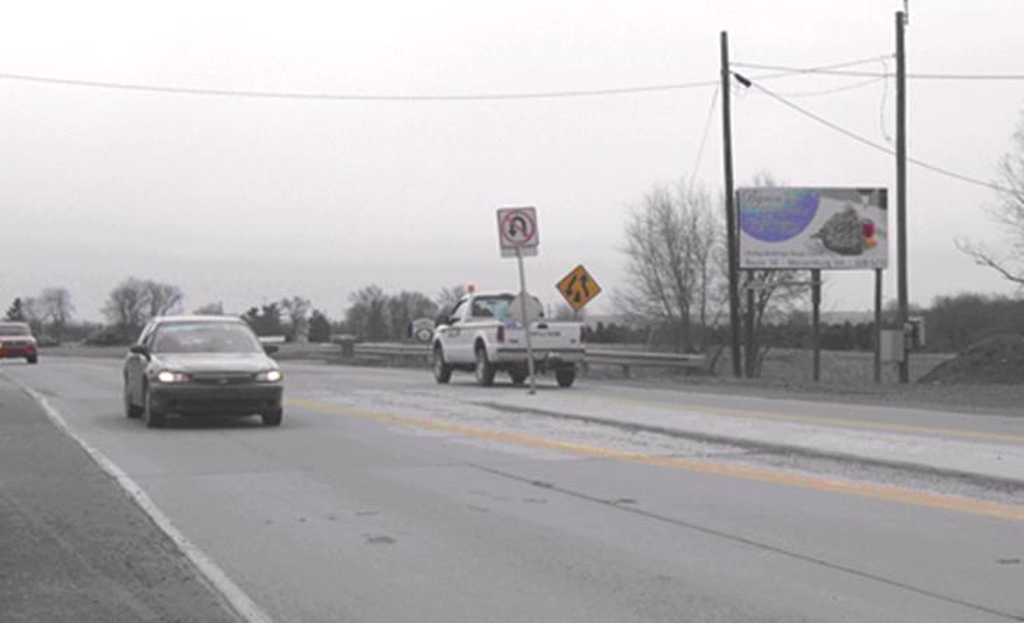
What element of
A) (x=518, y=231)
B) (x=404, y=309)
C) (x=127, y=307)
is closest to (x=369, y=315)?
(x=404, y=309)

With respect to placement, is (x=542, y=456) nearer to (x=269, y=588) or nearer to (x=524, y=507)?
(x=524, y=507)

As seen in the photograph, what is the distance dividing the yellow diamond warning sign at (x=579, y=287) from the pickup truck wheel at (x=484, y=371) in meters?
3.55

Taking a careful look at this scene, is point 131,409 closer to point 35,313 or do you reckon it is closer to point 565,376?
point 565,376

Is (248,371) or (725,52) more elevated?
(725,52)

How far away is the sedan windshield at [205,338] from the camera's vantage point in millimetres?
17266

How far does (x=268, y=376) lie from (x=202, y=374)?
885 millimetres

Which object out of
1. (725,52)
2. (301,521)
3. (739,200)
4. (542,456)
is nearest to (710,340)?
(739,200)

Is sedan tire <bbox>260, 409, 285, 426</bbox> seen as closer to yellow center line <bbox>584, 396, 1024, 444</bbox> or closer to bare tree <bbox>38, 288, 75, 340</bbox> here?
yellow center line <bbox>584, 396, 1024, 444</bbox>

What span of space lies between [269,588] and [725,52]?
101ft

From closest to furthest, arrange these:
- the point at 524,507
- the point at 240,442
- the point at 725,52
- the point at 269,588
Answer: the point at 269,588
the point at 524,507
the point at 240,442
the point at 725,52

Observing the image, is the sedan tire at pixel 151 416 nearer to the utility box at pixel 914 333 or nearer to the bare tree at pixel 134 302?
the utility box at pixel 914 333

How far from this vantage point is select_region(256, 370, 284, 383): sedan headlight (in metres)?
16.4

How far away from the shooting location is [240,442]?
1479 centimetres

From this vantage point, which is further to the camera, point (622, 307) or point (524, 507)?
point (622, 307)
